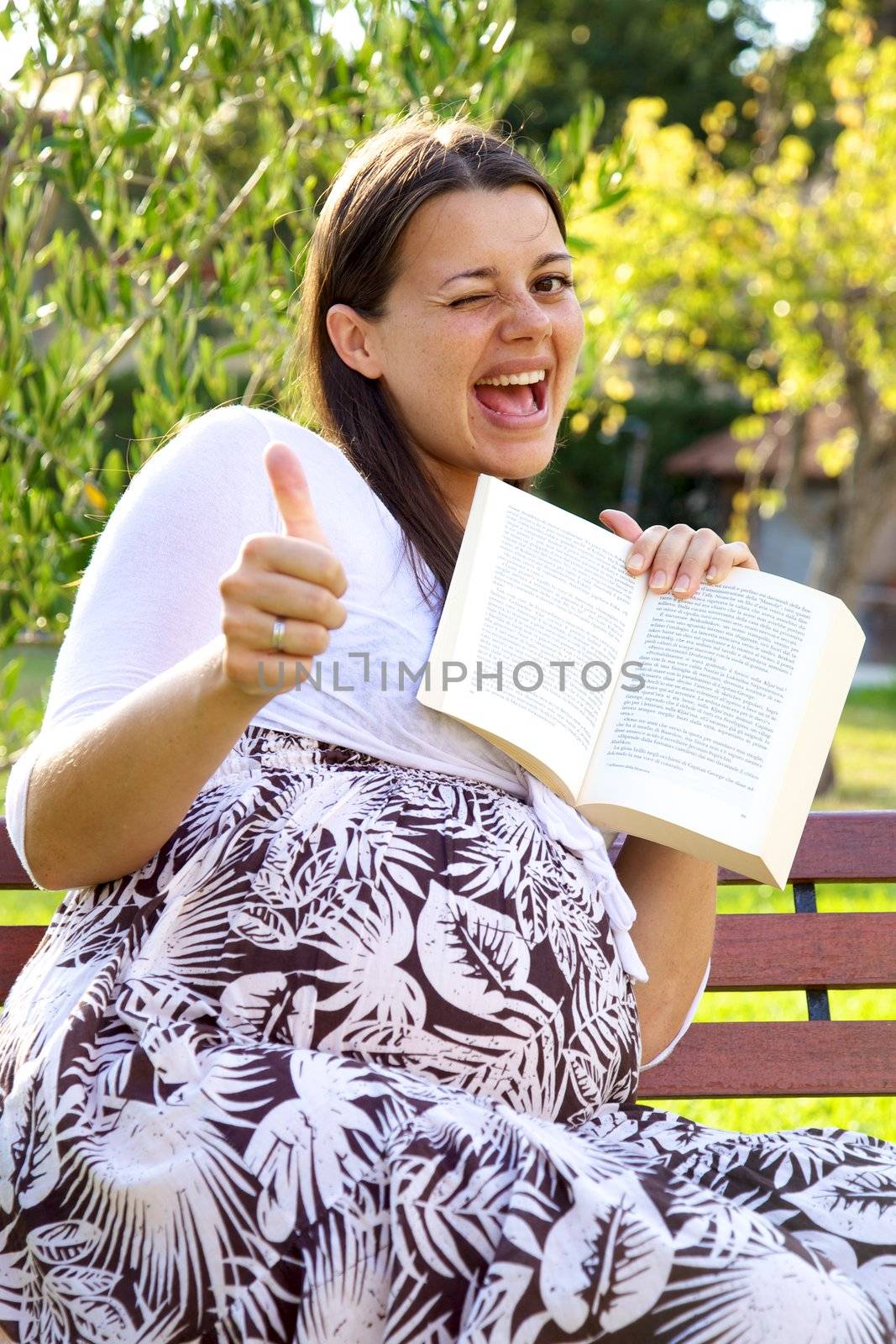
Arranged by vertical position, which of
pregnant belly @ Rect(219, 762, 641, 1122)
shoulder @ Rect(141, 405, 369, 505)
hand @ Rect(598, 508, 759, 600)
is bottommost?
pregnant belly @ Rect(219, 762, 641, 1122)

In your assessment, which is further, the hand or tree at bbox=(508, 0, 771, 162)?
tree at bbox=(508, 0, 771, 162)

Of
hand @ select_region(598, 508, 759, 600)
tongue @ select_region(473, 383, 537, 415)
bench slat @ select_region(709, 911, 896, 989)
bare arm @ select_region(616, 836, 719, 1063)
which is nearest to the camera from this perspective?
hand @ select_region(598, 508, 759, 600)

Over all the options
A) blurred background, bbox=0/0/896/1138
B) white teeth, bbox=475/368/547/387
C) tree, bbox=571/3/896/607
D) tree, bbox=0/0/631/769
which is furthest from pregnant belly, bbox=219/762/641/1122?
tree, bbox=571/3/896/607

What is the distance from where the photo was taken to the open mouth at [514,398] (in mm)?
2258

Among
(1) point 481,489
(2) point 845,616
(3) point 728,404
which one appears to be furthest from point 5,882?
(3) point 728,404

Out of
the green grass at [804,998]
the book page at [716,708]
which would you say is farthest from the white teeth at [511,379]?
the green grass at [804,998]

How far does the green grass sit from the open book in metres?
0.96

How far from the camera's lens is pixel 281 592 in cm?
142

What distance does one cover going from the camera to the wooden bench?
242 centimetres

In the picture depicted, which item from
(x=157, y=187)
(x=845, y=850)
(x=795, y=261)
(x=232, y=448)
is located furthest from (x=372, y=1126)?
(x=795, y=261)

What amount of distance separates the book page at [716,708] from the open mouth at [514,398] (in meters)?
0.45

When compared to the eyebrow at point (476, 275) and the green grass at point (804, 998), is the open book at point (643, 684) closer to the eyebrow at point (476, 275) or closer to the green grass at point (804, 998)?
the eyebrow at point (476, 275)

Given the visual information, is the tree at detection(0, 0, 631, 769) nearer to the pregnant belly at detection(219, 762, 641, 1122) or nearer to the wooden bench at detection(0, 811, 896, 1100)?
the wooden bench at detection(0, 811, 896, 1100)

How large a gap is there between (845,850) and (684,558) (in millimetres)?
774
